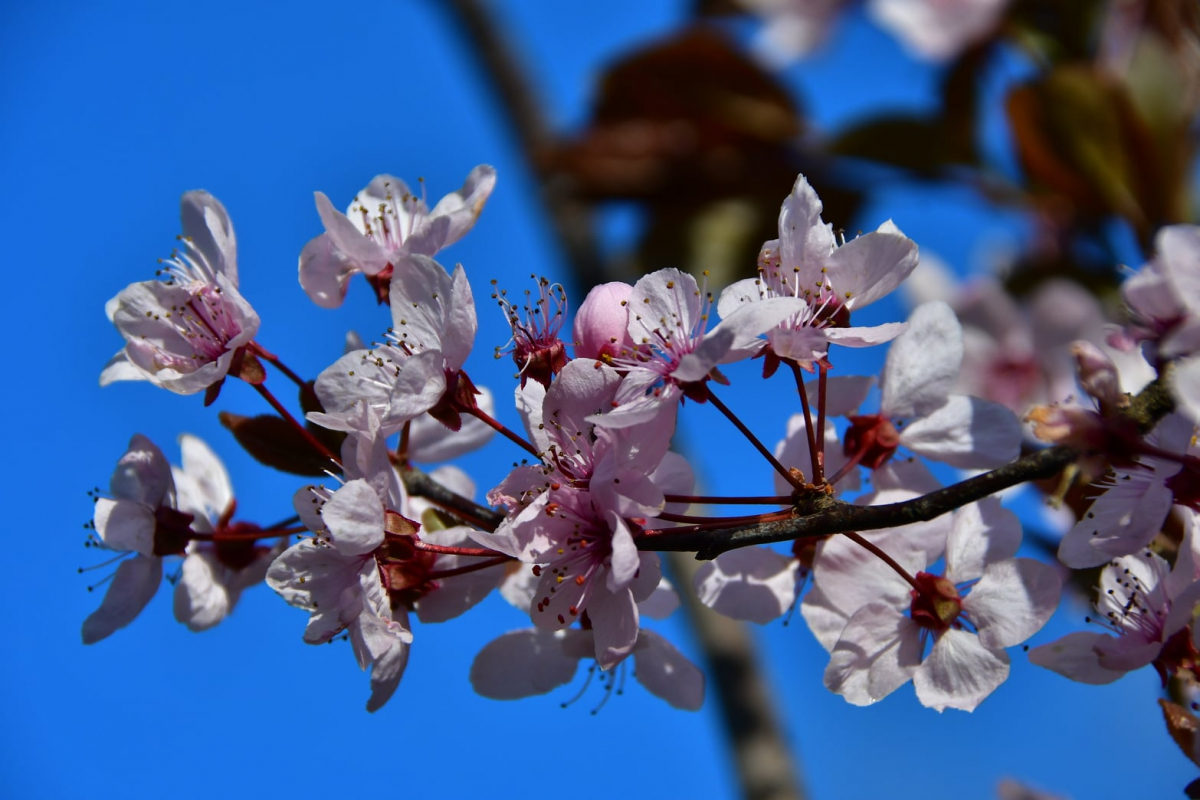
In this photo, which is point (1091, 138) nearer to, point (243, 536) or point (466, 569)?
point (466, 569)

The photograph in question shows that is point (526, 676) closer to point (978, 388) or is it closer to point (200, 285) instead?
point (200, 285)

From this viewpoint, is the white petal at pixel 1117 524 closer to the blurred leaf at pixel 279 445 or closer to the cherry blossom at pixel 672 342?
the cherry blossom at pixel 672 342

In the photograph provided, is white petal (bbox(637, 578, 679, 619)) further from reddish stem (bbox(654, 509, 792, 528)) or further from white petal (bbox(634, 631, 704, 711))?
reddish stem (bbox(654, 509, 792, 528))

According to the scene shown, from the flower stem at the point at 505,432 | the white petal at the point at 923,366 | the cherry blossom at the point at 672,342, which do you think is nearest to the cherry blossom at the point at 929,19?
the white petal at the point at 923,366

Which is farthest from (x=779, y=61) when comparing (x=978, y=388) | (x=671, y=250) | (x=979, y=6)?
(x=978, y=388)

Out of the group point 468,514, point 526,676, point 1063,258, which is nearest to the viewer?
point 468,514

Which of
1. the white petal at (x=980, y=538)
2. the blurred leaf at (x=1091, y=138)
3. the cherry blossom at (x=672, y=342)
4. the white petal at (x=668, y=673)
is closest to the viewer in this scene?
the cherry blossom at (x=672, y=342)

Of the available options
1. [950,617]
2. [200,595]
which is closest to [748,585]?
[950,617]
